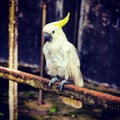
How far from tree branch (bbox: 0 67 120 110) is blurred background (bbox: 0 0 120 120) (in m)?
2.80

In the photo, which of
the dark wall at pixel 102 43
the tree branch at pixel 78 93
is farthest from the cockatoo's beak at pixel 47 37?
the dark wall at pixel 102 43

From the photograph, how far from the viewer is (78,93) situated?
2.61m

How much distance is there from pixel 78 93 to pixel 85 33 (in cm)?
359

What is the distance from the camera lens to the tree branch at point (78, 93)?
2426 mm

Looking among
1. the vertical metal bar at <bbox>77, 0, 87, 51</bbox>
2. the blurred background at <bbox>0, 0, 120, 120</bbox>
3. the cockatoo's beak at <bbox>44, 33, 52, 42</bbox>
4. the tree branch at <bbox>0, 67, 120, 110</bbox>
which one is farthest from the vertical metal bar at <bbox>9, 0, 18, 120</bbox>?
the vertical metal bar at <bbox>77, 0, 87, 51</bbox>

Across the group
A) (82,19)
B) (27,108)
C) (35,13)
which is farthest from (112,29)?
(27,108)

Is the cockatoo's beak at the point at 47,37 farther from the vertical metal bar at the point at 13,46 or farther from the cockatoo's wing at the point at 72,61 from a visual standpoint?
the vertical metal bar at the point at 13,46

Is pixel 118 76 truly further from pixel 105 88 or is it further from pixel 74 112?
pixel 74 112

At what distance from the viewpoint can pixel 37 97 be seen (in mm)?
5660

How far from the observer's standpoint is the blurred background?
19.2 feet

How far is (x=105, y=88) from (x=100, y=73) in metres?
0.31

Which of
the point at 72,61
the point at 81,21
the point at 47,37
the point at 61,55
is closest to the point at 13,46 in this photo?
the point at 47,37

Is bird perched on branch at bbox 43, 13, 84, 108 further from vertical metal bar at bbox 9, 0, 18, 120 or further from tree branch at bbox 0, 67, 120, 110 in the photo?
tree branch at bbox 0, 67, 120, 110

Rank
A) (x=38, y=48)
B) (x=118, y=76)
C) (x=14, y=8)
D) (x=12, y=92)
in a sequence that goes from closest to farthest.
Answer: (x=14, y=8)
(x=12, y=92)
(x=118, y=76)
(x=38, y=48)
